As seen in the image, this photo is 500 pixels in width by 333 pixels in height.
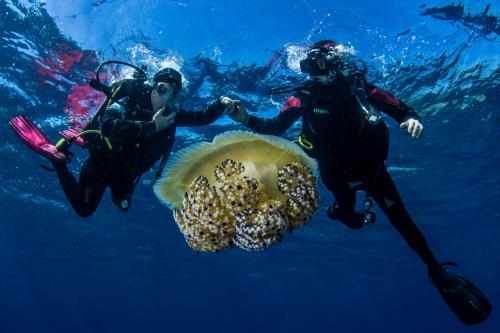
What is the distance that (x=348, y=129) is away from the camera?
20.3 feet

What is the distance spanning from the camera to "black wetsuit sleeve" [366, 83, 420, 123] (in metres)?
6.12

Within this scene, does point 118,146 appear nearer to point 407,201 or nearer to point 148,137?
point 148,137

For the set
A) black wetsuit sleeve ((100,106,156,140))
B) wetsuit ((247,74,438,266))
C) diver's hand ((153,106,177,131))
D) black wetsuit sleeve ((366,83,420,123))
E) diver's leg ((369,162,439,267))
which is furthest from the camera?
A: black wetsuit sleeve ((366,83,420,123))

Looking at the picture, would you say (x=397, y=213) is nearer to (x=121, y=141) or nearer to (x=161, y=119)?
(x=161, y=119)

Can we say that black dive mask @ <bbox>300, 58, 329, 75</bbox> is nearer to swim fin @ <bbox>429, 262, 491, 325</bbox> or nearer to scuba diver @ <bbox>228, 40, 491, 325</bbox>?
scuba diver @ <bbox>228, 40, 491, 325</bbox>

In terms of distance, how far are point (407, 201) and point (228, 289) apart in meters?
48.7

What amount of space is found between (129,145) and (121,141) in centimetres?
21

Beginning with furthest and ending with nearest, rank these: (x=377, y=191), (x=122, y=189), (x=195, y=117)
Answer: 1. (x=122, y=189)
2. (x=195, y=117)
3. (x=377, y=191)

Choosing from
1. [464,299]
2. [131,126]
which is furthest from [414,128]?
[131,126]

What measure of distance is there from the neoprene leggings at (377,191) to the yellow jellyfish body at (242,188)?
2750mm

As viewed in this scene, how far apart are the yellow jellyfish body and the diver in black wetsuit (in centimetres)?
291

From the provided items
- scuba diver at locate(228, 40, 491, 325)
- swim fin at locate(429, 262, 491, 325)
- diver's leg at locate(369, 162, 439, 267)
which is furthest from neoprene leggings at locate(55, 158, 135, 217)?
swim fin at locate(429, 262, 491, 325)

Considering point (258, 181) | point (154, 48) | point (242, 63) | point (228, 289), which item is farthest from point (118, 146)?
point (228, 289)

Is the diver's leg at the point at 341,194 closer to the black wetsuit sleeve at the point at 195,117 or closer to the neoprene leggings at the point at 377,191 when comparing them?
the neoprene leggings at the point at 377,191
